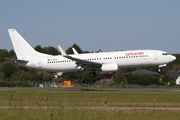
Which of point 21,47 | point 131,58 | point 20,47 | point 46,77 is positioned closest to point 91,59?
point 131,58

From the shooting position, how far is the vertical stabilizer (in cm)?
4672

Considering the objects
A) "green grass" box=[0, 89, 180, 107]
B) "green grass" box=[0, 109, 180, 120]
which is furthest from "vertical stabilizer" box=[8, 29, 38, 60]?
"green grass" box=[0, 109, 180, 120]

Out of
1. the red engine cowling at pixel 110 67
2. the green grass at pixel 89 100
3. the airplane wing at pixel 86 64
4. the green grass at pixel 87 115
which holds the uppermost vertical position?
the airplane wing at pixel 86 64

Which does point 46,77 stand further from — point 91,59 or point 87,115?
point 87,115

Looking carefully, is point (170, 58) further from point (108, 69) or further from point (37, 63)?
point (37, 63)

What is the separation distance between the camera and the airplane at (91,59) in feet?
137

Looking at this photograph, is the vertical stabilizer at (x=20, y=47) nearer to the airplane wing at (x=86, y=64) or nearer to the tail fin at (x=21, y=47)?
the tail fin at (x=21, y=47)

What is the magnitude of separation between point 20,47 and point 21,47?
→ 181 mm

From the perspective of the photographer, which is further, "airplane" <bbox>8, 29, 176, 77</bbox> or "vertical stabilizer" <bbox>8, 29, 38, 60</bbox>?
"vertical stabilizer" <bbox>8, 29, 38, 60</bbox>

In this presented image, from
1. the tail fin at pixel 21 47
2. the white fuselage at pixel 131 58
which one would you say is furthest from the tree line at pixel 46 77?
the white fuselage at pixel 131 58

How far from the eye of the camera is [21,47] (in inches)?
1847

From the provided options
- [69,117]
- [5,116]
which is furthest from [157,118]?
[5,116]

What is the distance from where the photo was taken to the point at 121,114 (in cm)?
1694

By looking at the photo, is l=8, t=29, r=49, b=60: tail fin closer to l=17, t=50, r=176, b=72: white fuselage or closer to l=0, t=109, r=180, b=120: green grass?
l=17, t=50, r=176, b=72: white fuselage
